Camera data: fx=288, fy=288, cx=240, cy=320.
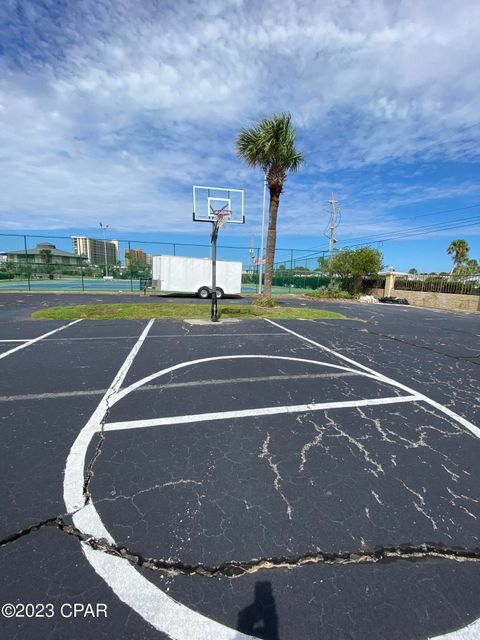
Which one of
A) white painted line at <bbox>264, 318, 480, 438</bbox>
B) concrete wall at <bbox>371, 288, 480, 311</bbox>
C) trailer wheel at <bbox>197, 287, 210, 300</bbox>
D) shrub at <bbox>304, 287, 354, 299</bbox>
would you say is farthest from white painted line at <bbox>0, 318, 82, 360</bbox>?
concrete wall at <bbox>371, 288, 480, 311</bbox>

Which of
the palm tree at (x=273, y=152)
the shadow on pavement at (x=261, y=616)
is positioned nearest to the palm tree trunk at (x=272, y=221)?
the palm tree at (x=273, y=152)

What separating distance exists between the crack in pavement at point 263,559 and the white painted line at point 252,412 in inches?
54.7

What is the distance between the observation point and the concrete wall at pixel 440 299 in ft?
60.2

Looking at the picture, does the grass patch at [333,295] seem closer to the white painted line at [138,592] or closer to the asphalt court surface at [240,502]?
the asphalt court surface at [240,502]

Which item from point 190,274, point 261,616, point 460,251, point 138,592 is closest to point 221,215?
point 190,274

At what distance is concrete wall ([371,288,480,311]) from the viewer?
60.2 feet

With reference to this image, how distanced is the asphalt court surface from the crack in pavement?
0.04 ft

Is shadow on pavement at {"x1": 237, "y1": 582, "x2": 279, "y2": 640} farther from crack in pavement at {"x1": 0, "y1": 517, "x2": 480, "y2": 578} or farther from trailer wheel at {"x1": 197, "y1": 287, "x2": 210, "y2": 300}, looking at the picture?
trailer wheel at {"x1": 197, "y1": 287, "x2": 210, "y2": 300}

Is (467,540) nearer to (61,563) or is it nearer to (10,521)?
(61,563)

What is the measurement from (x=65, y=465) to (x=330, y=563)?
2.33 metres

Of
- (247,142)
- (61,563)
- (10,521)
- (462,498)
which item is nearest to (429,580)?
(462,498)

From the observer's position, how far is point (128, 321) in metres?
10.2

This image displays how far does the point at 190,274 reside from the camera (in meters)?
19.2

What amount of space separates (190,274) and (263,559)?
18322 millimetres
